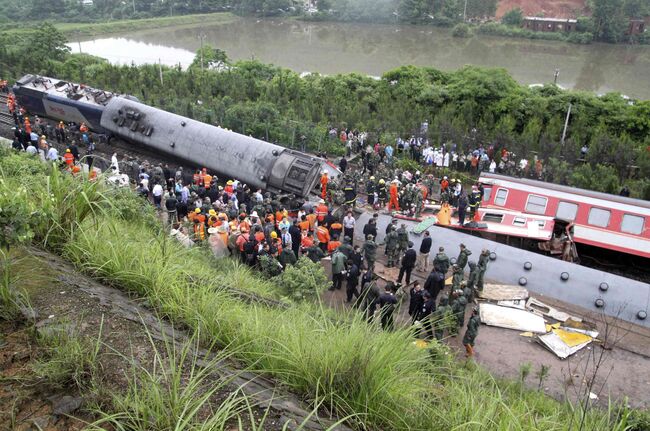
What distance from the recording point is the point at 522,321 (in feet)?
34.5

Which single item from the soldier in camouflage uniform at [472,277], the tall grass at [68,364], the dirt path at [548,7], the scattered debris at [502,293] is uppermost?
the dirt path at [548,7]

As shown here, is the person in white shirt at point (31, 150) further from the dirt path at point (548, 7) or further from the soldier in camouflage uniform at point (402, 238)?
the dirt path at point (548, 7)

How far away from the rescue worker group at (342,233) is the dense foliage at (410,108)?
558 cm

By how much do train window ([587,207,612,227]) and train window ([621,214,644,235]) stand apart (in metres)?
0.39

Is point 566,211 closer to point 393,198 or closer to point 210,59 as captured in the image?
point 393,198

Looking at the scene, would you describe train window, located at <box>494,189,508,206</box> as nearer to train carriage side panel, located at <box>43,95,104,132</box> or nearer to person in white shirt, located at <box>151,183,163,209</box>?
person in white shirt, located at <box>151,183,163,209</box>

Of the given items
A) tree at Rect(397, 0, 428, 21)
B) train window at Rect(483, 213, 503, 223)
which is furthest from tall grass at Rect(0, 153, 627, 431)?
tree at Rect(397, 0, 428, 21)

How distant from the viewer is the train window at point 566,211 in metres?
14.1

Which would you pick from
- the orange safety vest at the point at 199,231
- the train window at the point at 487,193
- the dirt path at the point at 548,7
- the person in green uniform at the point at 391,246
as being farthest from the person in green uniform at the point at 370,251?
the dirt path at the point at 548,7

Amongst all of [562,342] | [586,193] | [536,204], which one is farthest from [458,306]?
[586,193]

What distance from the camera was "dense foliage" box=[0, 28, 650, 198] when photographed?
69.4ft

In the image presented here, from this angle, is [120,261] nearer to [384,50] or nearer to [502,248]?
[502,248]

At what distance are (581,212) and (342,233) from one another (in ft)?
21.6

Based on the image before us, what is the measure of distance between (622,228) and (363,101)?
18031 millimetres
